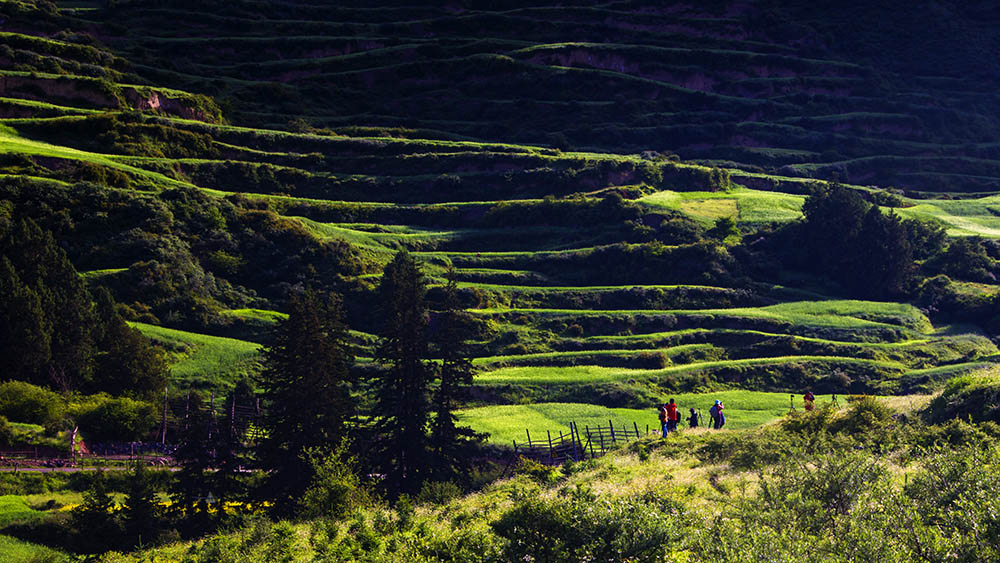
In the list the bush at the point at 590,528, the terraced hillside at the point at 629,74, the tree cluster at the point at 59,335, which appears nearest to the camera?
the bush at the point at 590,528

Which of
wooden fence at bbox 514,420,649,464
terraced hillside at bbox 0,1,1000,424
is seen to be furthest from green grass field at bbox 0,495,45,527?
wooden fence at bbox 514,420,649,464

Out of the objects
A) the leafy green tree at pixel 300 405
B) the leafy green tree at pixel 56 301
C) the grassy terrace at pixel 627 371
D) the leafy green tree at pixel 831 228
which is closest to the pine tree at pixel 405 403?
the leafy green tree at pixel 300 405

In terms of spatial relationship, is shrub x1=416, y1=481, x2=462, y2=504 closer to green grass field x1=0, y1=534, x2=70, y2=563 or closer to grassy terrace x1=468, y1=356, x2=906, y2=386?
green grass field x1=0, y1=534, x2=70, y2=563

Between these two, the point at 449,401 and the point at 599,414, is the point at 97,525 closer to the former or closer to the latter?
the point at 449,401

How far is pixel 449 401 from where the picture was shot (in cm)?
4566

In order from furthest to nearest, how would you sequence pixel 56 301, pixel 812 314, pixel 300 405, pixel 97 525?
pixel 812 314, pixel 56 301, pixel 300 405, pixel 97 525

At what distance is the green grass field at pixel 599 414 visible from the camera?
49.2 meters

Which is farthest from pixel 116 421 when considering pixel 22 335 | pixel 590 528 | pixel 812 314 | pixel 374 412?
pixel 812 314

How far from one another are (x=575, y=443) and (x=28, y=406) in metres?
33.2

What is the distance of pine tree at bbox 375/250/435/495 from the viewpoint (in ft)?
139

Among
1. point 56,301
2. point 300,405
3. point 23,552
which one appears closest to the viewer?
point 23,552

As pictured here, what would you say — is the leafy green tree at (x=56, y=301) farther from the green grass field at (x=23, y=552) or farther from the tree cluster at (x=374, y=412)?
the green grass field at (x=23, y=552)

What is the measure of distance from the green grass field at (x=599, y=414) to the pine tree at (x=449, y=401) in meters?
3.82

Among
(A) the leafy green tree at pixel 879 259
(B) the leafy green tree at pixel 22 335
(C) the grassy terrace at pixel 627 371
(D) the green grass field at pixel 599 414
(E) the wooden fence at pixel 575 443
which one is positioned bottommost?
(E) the wooden fence at pixel 575 443
